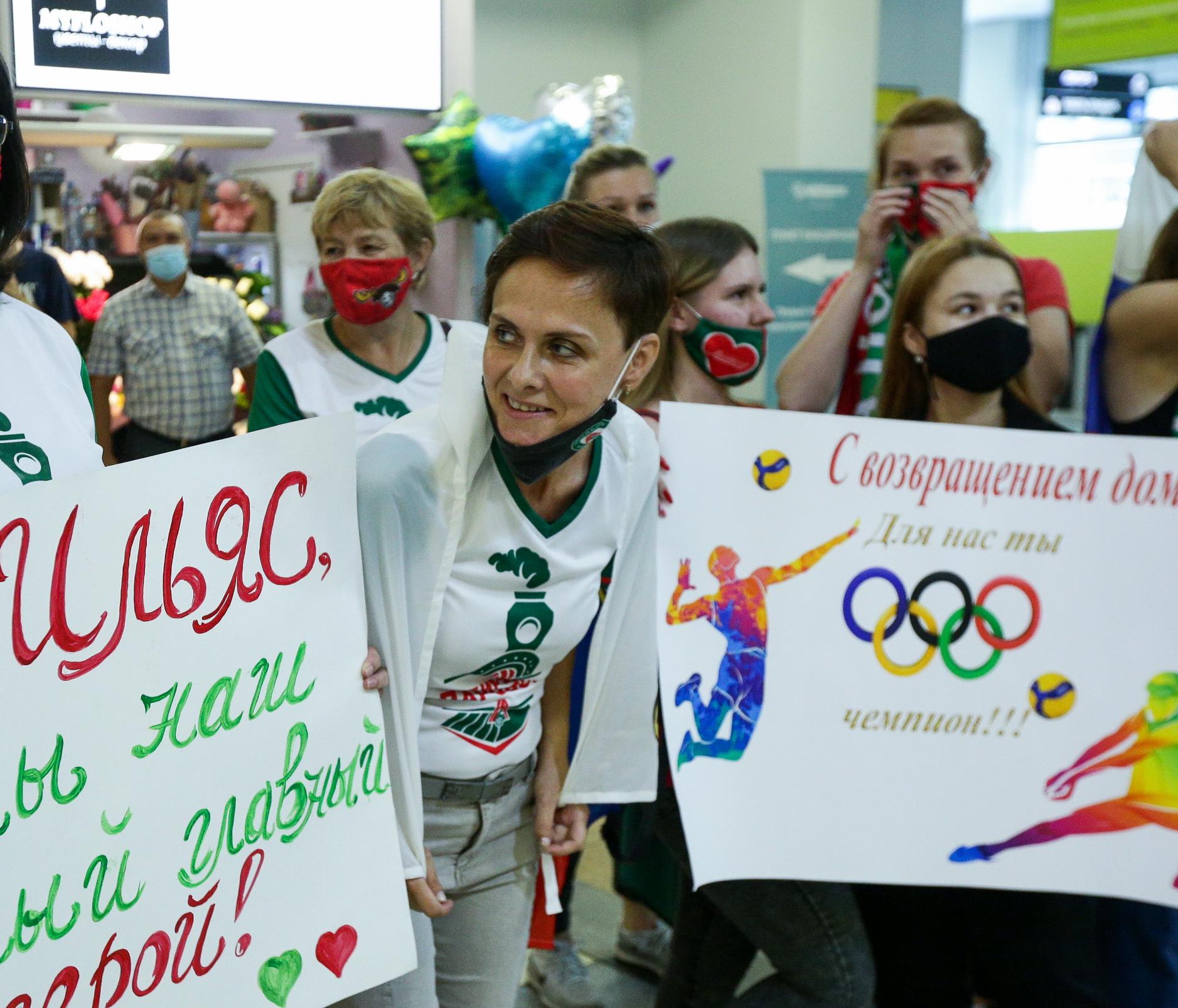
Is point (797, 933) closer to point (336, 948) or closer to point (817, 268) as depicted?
point (336, 948)

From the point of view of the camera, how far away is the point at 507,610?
1575 millimetres

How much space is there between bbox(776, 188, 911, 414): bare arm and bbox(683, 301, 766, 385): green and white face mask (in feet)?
1.08

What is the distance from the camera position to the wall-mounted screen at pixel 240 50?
91.3 inches

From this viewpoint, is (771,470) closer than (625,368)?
No

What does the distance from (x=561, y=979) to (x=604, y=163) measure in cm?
190

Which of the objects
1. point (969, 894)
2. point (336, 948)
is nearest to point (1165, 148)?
point (969, 894)

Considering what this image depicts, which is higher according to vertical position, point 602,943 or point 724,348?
point 724,348

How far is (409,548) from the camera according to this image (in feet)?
4.94

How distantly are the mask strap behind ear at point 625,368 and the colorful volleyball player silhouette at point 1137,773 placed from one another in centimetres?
103

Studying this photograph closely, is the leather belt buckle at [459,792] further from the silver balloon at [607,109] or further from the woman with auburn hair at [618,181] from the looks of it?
the silver balloon at [607,109]

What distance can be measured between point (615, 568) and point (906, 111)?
4.88 feet

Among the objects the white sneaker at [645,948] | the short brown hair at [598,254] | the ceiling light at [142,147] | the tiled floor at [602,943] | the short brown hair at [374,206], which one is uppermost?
the ceiling light at [142,147]

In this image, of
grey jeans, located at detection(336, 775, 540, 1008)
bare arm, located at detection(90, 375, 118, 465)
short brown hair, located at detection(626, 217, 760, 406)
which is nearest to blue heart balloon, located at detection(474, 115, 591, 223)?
bare arm, located at detection(90, 375, 118, 465)

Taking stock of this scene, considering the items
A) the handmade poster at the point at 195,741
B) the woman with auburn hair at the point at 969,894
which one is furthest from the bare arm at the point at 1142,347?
the handmade poster at the point at 195,741
